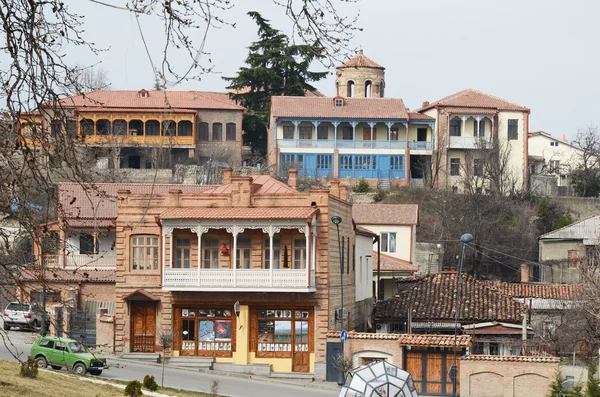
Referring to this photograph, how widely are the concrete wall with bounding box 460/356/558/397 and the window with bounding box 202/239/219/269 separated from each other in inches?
401

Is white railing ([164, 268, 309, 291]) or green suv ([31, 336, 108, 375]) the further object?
white railing ([164, 268, 309, 291])

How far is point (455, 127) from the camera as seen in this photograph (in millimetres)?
82625

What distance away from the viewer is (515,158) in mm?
82375

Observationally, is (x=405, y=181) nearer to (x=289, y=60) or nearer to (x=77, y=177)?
(x=289, y=60)

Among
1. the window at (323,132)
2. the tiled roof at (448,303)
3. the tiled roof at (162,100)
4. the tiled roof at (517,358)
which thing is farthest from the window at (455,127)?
the tiled roof at (517,358)

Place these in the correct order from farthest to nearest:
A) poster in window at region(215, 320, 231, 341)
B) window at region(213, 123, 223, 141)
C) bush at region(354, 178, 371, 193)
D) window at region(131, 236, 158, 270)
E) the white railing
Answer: window at region(213, 123, 223, 141) < bush at region(354, 178, 371, 193) < window at region(131, 236, 158, 270) < poster in window at region(215, 320, 231, 341) < the white railing

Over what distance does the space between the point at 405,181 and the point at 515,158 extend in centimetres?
863

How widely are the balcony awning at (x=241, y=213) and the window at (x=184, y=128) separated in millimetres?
39860

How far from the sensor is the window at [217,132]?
272 ft

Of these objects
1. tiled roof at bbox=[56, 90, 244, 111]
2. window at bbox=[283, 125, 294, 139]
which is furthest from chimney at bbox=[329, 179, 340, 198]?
tiled roof at bbox=[56, 90, 244, 111]

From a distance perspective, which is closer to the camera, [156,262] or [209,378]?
[209,378]

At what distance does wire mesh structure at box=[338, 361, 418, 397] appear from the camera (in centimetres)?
2498

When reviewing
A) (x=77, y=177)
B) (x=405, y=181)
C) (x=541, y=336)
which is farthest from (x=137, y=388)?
(x=405, y=181)

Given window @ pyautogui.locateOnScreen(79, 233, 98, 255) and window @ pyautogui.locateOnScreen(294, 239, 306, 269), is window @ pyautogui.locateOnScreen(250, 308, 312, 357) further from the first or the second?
window @ pyautogui.locateOnScreen(79, 233, 98, 255)
